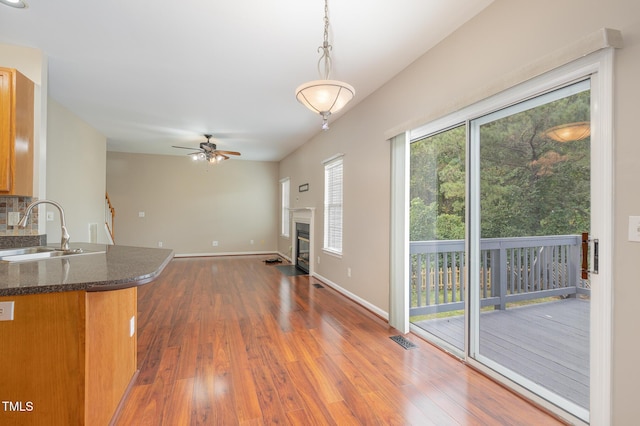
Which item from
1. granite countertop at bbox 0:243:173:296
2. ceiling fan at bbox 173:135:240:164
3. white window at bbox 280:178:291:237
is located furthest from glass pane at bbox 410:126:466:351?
white window at bbox 280:178:291:237

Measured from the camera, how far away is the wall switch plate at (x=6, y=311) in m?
1.23

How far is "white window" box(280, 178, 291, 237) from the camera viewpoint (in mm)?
8219

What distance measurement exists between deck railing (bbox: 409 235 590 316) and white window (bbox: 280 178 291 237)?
5156 mm

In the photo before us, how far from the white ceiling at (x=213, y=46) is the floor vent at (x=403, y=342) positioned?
2737 millimetres

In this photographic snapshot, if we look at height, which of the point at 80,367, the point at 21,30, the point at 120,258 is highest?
the point at 21,30

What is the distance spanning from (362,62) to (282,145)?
158 inches

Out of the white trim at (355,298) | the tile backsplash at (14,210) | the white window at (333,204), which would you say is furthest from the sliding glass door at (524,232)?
the tile backsplash at (14,210)

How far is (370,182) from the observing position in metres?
3.85

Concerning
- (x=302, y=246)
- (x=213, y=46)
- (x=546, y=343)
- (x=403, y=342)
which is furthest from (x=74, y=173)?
(x=546, y=343)

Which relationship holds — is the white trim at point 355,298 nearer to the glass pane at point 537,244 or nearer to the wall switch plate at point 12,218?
the glass pane at point 537,244

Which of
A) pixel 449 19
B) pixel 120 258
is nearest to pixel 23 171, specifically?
pixel 120 258

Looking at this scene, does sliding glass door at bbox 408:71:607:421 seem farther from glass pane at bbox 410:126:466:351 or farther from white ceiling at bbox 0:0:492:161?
white ceiling at bbox 0:0:492:161

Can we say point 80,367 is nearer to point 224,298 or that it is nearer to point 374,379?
point 374,379

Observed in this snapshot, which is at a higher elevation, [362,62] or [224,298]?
[362,62]
